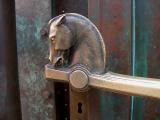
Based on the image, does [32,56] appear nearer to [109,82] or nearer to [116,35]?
[116,35]

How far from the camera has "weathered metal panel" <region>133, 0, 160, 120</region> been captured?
1.01 meters

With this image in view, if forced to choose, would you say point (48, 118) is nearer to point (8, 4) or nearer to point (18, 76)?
point (18, 76)

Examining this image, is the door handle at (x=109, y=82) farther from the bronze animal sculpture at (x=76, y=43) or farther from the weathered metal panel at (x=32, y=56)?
the weathered metal panel at (x=32, y=56)

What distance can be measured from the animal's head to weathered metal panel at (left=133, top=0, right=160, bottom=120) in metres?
0.26

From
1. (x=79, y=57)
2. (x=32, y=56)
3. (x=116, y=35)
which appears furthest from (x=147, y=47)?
(x=32, y=56)

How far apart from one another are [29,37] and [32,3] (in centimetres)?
11

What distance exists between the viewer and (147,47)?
103 centimetres

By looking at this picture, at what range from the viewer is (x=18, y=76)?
117 centimetres

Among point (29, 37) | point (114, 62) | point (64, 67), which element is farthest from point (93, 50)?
point (29, 37)

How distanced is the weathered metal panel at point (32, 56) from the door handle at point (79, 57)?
0.26 metres

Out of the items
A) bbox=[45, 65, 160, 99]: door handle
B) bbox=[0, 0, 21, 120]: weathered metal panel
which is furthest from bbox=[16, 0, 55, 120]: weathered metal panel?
bbox=[45, 65, 160, 99]: door handle

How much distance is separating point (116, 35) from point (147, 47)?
9 centimetres

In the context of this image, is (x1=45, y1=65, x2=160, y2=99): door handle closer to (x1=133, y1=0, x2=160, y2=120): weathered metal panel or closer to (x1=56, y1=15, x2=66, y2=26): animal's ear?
(x1=56, y1=15, x2=66, y2=26): animal's ear

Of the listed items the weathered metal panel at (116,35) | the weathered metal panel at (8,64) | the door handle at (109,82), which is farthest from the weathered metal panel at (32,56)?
the door handle at (109,82)
